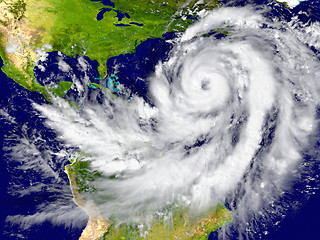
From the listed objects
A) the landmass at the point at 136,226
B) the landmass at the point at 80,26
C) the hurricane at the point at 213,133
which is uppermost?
the landmass at the point at 80,26

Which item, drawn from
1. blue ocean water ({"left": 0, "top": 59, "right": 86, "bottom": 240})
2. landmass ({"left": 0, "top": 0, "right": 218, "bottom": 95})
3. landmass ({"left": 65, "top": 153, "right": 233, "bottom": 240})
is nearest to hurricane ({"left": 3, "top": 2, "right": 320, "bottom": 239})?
landmass ({"left": 65, "top": 153, "right": 233, "bottom": 240})

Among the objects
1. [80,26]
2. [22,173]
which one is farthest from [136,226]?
[80,26]

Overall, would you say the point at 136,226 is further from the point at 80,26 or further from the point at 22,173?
the point at 80,26

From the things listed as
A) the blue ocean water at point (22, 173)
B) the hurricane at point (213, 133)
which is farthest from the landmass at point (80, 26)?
Answer: the hurricane at point (213, 133)

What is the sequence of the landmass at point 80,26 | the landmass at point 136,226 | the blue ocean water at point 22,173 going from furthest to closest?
the landmass at point 80,26, the landmass at point 136,226, the blue ocean water at point 22,173

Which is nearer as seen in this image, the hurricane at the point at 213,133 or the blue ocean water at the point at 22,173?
the blue ocean water at the point at 22,173

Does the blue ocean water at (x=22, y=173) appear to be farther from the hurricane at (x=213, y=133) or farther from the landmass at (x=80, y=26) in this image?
the landmass at (x=80, y=26)

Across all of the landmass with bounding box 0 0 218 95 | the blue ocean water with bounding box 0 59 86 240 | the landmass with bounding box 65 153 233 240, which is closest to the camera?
the blue ocean water with bounding box 0 59 86 240

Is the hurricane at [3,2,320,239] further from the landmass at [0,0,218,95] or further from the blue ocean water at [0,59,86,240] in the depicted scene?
the landmass at [0,0,218,95]

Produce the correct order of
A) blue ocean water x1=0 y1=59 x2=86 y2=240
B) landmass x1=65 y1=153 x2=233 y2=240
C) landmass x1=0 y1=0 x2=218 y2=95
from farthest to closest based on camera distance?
landmass x1=0 y1=0 x2=218 y2=95 < landmass x1=65 y1=153 x2=233 y2=240 < blue ocean water x1=0 y1=59 x2=86 y2=240
